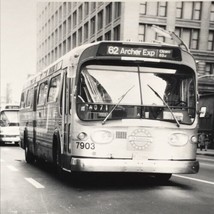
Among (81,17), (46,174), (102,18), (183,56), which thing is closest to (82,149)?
(183,56)

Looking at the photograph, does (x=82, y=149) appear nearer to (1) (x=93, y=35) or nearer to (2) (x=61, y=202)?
(2) (x=61, y=202)

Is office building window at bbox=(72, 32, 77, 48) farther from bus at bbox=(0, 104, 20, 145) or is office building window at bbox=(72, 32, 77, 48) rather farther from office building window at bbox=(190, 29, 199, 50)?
bus at bbox=(0, 104, 20, 145)

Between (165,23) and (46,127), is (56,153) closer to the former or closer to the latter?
(46,127)

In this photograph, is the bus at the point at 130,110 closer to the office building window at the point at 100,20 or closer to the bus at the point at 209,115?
the bus at the point at 209,115

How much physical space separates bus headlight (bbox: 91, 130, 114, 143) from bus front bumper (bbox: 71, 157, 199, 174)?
39 cm

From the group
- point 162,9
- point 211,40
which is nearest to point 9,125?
point 162,9

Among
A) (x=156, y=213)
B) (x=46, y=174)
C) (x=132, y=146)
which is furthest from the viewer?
(x=46, y=174)

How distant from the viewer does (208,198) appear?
7.85 metres

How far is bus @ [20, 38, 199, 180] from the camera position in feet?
27.4

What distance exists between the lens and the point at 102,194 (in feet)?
26.5

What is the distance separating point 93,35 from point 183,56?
43474mm

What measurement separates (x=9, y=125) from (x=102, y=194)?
21416 mm

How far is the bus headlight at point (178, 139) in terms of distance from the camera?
8.56 m

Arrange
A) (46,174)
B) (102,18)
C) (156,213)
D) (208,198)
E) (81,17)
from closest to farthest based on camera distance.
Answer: (156,213) → (208,198) → (46,174) → (102,18) → (81,17)
